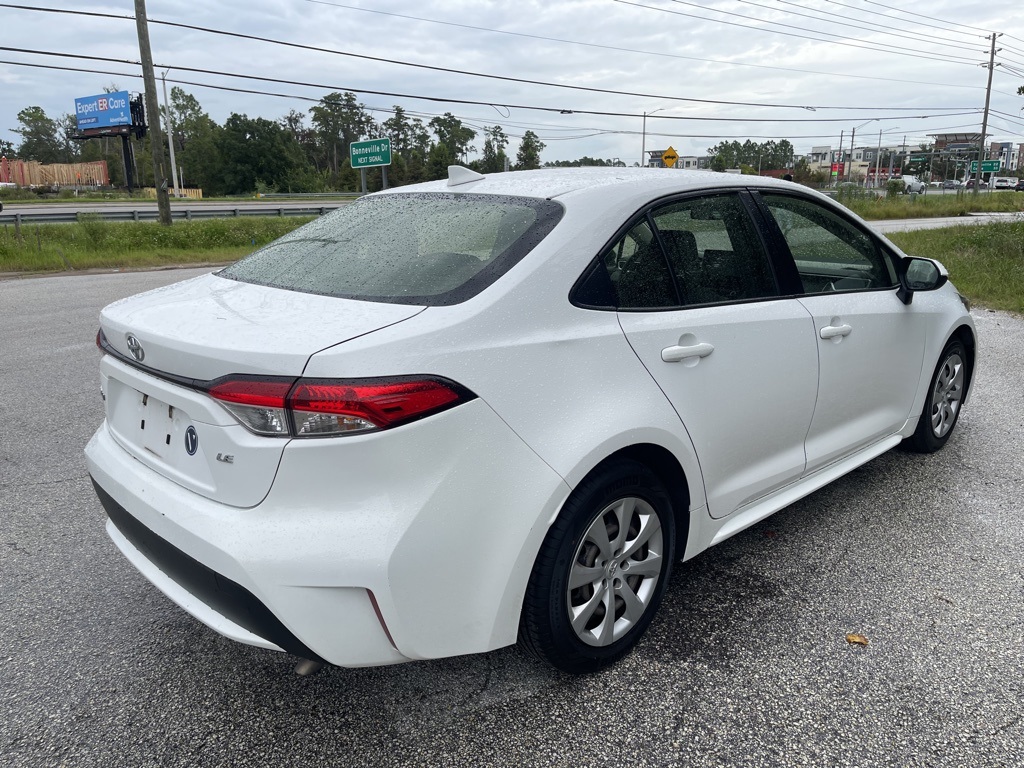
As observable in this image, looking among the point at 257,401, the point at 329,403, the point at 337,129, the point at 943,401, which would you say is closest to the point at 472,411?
the point at 329,403

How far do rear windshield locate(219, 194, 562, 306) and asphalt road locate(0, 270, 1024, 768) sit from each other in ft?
4.19

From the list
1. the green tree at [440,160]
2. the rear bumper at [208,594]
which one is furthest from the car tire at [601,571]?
the green tree at [440,160]

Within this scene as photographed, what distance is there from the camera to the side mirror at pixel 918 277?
376 cm

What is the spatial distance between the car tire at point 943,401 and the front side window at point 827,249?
0.79 meters

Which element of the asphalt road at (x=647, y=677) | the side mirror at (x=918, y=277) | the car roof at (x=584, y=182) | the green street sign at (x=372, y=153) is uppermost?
the green street sign at (x=372, y=153)

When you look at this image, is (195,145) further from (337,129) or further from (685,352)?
(685,352)

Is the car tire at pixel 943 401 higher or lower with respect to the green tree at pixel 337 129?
lower

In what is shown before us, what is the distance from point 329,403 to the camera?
1891mm

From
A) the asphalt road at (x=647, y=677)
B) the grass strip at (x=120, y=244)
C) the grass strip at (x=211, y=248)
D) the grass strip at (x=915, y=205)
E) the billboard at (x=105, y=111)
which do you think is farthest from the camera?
the billboard at (x=105, y=111)

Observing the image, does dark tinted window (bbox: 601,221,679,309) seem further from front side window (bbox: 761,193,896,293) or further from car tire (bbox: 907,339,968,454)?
car tire (bbox: 907,339,968,454)

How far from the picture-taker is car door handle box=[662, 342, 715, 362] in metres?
2.53

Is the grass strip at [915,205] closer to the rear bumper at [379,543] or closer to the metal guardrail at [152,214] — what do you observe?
the metal guardrail at [152,214]

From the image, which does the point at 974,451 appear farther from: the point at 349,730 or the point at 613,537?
the point at 349,730

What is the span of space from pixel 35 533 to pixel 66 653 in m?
1.16
